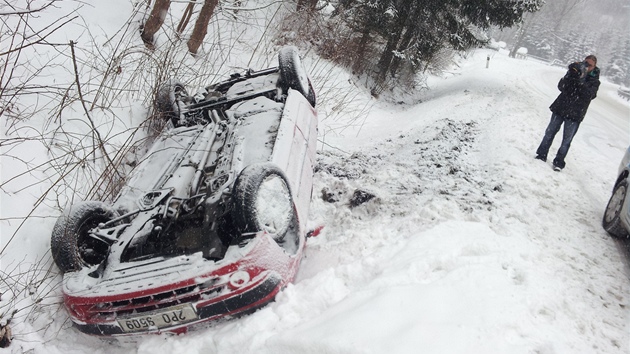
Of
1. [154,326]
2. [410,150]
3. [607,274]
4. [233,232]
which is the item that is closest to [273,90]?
[233,232]

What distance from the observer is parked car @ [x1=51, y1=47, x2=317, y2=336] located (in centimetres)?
229

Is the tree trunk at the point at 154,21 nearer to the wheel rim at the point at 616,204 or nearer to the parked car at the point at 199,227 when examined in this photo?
the parked car at the point at 199,227

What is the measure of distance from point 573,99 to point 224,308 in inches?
202

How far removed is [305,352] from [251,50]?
6686mm

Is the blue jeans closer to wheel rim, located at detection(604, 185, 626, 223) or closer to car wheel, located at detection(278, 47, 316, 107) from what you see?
wheel rim, located at detection(604, 185, 626, 223)

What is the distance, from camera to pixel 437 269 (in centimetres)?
280

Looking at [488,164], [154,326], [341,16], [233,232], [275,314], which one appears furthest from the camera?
[341,16]

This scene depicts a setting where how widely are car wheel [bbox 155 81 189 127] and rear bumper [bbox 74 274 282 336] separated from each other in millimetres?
2408

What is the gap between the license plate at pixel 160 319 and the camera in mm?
2273

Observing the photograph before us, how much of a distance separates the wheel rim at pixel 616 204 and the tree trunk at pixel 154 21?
6.65m

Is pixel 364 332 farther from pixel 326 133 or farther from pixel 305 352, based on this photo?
pixel 326 133

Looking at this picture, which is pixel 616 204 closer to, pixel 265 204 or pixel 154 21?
pixel 265 204

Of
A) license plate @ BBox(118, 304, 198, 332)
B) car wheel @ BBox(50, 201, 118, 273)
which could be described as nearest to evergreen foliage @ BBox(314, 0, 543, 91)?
car wheel @ BBox(50, 201, 118, 273)

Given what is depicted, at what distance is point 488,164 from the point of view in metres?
4.87
